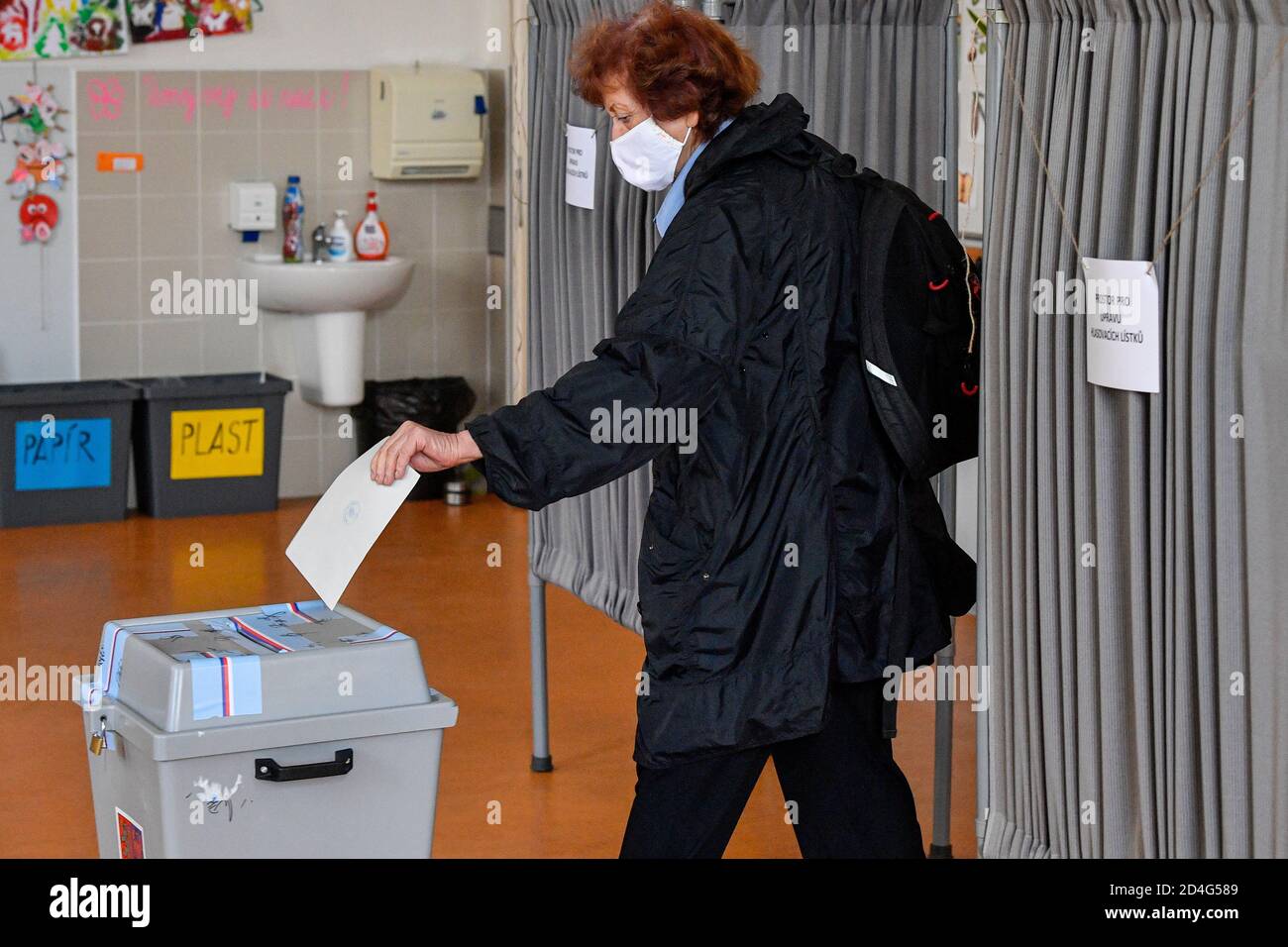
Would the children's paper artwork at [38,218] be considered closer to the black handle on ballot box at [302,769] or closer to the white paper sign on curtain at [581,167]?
the white paper sign on curtain at [581,167]

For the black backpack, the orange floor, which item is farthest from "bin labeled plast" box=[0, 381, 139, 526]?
the black backpack

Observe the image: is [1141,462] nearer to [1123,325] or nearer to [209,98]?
[1123,325]

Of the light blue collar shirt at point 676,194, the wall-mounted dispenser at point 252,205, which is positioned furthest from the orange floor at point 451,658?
the light blue collar shirt at point 676,194

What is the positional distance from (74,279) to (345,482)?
4827 millimetres

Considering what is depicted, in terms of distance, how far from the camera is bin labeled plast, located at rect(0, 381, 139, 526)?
6.24 meters

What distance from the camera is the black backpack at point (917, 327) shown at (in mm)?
2232

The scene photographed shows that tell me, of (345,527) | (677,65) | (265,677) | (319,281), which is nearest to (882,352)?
(677,65)

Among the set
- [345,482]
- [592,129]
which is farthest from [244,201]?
[345,482]

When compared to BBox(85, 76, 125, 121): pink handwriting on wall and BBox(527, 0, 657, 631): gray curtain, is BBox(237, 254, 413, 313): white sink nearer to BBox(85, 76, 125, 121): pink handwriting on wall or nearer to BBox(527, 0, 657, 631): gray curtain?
BBox(85, 76, 125, 121): pink handwriting on wall

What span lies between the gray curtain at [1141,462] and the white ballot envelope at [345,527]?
2.69 ft

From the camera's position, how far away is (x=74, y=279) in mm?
6605

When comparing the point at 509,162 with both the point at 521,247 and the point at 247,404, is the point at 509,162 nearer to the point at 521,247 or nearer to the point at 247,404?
the point at 521,247

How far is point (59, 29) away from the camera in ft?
21.2

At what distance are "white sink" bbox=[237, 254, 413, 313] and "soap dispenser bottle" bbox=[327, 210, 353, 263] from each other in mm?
98
